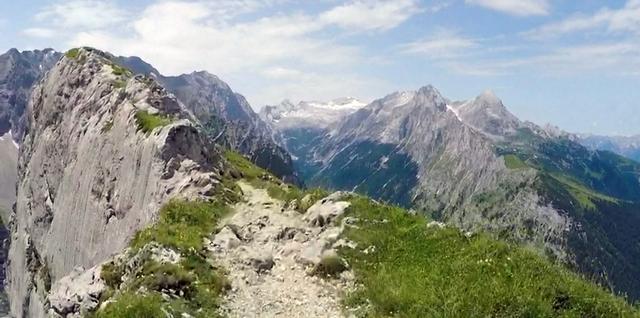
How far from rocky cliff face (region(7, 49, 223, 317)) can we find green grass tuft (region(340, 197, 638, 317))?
645 inches

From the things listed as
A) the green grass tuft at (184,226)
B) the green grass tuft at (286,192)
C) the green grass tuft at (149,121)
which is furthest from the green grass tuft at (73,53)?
the green grass tuft at (184,226)

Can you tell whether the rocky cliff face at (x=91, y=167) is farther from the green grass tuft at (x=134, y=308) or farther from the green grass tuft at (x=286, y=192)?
the green grass tuft at (x=134, y=308)

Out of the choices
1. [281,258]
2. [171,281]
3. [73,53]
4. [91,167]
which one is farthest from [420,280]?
[73,53]

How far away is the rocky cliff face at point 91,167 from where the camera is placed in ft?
183

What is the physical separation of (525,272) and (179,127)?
41.6 meters

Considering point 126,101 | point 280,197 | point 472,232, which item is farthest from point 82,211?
point 472,232

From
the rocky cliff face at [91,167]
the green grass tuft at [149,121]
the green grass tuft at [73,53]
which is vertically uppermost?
the green grass tuft at [73,53]

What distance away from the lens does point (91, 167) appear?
85.0 m

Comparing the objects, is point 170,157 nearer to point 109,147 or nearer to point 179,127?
point 179,127

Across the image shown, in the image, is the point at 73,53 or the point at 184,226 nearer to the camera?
the point at 184,226

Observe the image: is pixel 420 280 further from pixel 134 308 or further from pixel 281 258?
pixel 134 308

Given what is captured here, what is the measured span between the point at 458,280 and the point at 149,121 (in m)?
53.4

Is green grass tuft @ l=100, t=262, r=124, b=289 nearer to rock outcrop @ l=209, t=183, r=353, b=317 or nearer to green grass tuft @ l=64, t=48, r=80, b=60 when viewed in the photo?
rock outcrop @ l=209, t=183, r=353, b=317

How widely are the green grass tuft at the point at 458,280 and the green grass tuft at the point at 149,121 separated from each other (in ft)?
136
